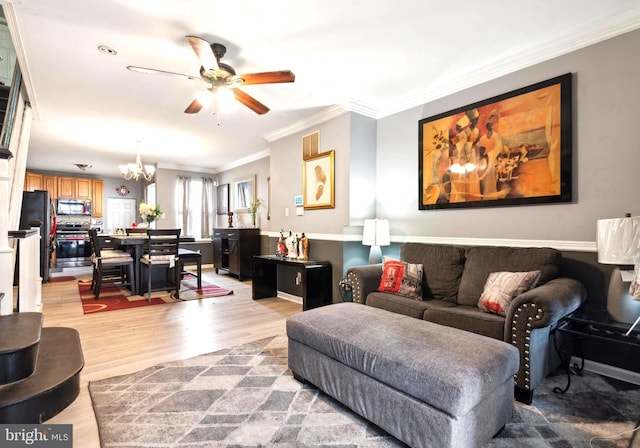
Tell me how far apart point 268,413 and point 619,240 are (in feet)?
7.84

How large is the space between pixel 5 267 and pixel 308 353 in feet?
7.03

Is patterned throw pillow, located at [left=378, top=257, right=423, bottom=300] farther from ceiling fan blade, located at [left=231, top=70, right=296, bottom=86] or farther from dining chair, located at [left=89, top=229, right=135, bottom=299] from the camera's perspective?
dining chair, located at [left=89, top=229, right=135, bottom=299]

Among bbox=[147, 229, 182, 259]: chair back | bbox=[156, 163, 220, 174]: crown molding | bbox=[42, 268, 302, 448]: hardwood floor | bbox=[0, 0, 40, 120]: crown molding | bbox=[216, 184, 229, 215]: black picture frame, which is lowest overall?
bbox=[42, 268, 302, 448]: hardwood floor

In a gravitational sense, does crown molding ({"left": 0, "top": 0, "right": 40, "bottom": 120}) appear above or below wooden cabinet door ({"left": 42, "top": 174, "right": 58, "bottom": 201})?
above

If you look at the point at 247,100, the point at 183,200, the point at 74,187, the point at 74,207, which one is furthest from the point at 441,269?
the point at 74,187

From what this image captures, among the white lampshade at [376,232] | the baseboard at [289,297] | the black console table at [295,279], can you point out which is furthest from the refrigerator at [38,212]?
the white lampshade at [376,232]

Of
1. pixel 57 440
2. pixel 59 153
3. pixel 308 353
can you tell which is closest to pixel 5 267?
pixel 57 440

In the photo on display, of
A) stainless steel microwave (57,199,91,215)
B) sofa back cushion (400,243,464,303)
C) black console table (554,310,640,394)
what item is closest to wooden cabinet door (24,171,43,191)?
stainless steel microwave (57,199,91,215)

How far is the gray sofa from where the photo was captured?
193 cm

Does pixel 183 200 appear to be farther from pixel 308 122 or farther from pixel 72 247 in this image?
pixel 308 122

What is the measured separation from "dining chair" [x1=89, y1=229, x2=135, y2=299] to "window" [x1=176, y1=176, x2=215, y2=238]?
233 centimetres

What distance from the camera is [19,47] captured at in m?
2.68

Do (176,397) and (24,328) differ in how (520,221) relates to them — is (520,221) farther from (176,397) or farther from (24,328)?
(24,328)

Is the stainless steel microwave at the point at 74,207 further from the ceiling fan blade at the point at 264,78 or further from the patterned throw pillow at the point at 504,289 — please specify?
the patterned throw pillow at the point at 504,289
